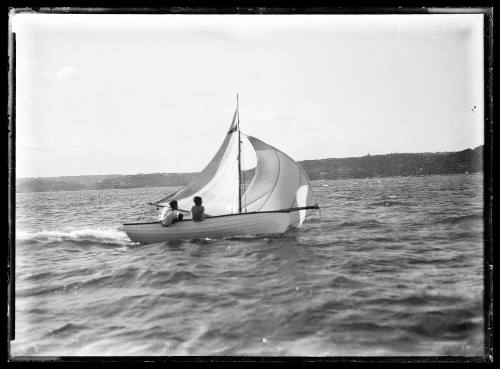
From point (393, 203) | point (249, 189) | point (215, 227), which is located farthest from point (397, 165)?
point (215, 227)

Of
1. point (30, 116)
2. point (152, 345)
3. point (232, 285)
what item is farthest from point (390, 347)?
point (30, 116)

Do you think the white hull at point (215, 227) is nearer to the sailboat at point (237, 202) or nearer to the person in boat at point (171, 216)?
the sailboat at point (237, 202)

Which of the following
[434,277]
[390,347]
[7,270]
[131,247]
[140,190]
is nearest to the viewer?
[390,347]

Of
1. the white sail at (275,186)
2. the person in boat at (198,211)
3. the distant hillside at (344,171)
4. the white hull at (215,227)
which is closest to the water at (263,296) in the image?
the distant hillside at (344,171)

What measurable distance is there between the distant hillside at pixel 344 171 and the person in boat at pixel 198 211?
35.2 inches

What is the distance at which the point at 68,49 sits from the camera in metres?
7.12

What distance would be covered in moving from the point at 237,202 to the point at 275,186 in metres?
1.22

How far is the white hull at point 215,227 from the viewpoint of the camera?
37.0ft

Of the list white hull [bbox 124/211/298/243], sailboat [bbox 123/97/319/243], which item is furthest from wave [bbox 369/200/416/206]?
white hull [bbox 124/211/298/243]

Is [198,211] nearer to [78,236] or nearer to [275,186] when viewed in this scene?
[275,186]

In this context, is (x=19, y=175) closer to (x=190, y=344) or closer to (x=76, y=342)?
(x=76, y=342)

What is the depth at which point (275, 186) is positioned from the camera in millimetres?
11766

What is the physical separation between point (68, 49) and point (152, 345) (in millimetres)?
5246

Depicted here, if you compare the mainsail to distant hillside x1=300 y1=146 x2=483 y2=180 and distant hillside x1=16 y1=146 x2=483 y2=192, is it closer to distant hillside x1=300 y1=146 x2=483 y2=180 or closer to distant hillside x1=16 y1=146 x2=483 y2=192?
distant hillside x1=16 y1=146 x2=483 y2=192
